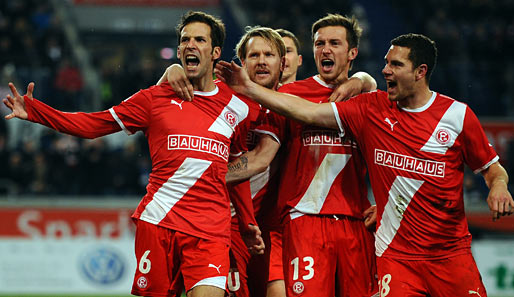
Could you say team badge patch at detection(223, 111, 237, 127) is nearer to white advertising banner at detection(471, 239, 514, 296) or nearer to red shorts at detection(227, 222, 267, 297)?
red shorts at detection(227, 222, 267, 297)

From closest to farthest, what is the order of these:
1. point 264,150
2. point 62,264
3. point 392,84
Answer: point 392,84 < point 264,150 < point 62,264

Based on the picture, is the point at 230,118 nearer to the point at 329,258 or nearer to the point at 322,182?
the point at 322,182

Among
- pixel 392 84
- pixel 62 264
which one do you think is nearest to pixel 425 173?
pixel 392 84

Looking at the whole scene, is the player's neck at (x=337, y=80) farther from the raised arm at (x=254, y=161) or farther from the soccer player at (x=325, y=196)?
the raised arm at (x=254, y=161)

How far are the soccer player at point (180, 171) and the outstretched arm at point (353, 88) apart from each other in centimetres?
101

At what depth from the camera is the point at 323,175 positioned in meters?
6.06

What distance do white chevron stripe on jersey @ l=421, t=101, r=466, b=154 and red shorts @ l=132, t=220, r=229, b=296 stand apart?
1749mm

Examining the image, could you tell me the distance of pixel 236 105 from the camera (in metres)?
5.81

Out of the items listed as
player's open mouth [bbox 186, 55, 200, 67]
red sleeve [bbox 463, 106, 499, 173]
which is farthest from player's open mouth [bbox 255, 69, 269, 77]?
red sleeve [bbox 463, 106, 499, 173]

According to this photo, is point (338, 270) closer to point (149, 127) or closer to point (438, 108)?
point (438, 108)

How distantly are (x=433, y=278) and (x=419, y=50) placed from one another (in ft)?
5.74

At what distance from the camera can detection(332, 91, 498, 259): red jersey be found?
558 cm

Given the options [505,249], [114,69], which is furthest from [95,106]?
[505,249]

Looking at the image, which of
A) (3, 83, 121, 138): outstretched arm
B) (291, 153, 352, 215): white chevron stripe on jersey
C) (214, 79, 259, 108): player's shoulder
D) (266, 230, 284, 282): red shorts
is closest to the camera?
(3, 83, 121, 138): outstretched arm
